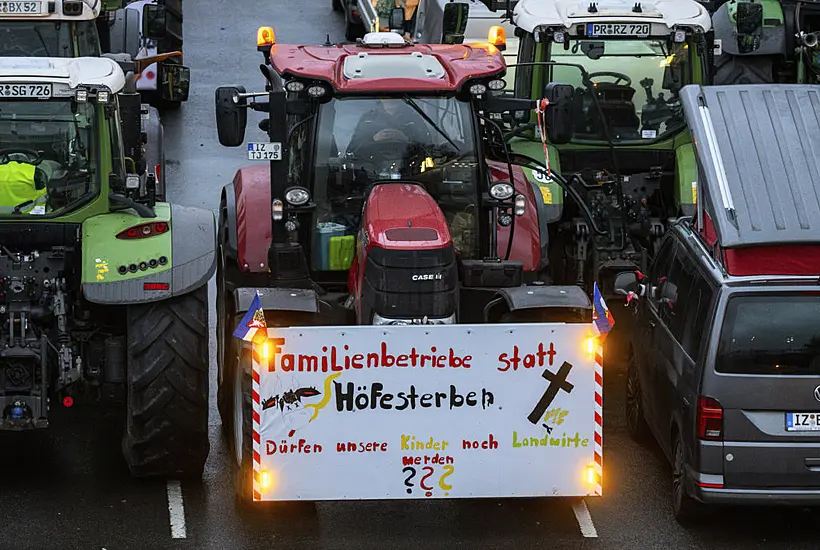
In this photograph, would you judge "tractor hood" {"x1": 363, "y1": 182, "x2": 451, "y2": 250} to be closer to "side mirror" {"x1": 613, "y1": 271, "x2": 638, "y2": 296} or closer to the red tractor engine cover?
the red tractor engine cover

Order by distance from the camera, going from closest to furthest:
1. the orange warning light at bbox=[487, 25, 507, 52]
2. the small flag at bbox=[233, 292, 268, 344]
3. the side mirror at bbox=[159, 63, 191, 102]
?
the small flag at bbox=[233, 292, 268, 344]
the orange warning light at bbox=[487, 25, 507, 52]
the side mirror at bbox=[159, 63, 191, 102]

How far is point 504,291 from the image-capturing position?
11.0 m

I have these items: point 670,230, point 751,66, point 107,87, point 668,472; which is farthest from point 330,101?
point 751,66

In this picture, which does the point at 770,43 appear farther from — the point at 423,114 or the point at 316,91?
the point at 316,91

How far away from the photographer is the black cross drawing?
1023cm

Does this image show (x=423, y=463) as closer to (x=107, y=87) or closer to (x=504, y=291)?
(x=504, y=291)

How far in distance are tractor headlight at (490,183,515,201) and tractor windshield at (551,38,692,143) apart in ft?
12.7

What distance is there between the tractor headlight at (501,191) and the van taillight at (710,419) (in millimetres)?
2065

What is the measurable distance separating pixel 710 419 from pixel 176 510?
130 inches

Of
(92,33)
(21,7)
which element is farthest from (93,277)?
(92,33)

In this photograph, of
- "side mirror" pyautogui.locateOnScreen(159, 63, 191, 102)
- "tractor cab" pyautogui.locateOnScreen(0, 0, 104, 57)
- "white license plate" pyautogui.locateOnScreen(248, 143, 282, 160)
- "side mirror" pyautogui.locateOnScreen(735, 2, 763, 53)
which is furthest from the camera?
"side mirror" pyautogui.locateOnScreen(159, 63, 191, 102)

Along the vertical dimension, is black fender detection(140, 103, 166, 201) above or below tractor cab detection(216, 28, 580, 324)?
below

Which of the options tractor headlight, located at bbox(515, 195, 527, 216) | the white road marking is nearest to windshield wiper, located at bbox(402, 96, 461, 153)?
tractor headlight, located at bbox(515, 195, 527, 216)

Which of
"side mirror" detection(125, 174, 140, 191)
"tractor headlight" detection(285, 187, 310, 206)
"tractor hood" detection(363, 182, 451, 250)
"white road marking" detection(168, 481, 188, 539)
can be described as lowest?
"white road marking" detection(168, 481, 188, 539)
